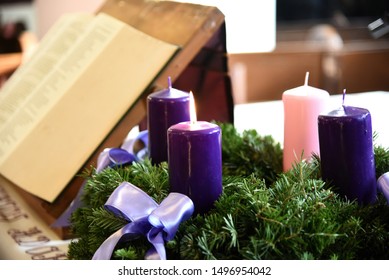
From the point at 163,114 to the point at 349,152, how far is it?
241 millimetres

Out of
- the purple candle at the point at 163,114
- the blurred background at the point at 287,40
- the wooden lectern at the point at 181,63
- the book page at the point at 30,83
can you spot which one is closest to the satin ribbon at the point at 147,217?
the purple candle at the point at 163,114

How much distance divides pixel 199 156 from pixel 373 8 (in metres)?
4.01

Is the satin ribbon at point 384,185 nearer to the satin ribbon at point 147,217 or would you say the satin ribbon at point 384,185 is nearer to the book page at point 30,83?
the satin ribbon at point 147,217

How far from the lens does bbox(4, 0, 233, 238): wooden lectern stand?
91 centimetres

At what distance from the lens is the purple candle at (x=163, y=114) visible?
0.76m

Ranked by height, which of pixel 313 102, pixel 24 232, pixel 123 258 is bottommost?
pixel 24 232

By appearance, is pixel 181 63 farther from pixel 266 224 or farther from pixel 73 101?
pixel 266 224

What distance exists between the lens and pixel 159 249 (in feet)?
1.87

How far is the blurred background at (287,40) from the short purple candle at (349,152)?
2176 mm

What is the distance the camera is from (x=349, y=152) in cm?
63
